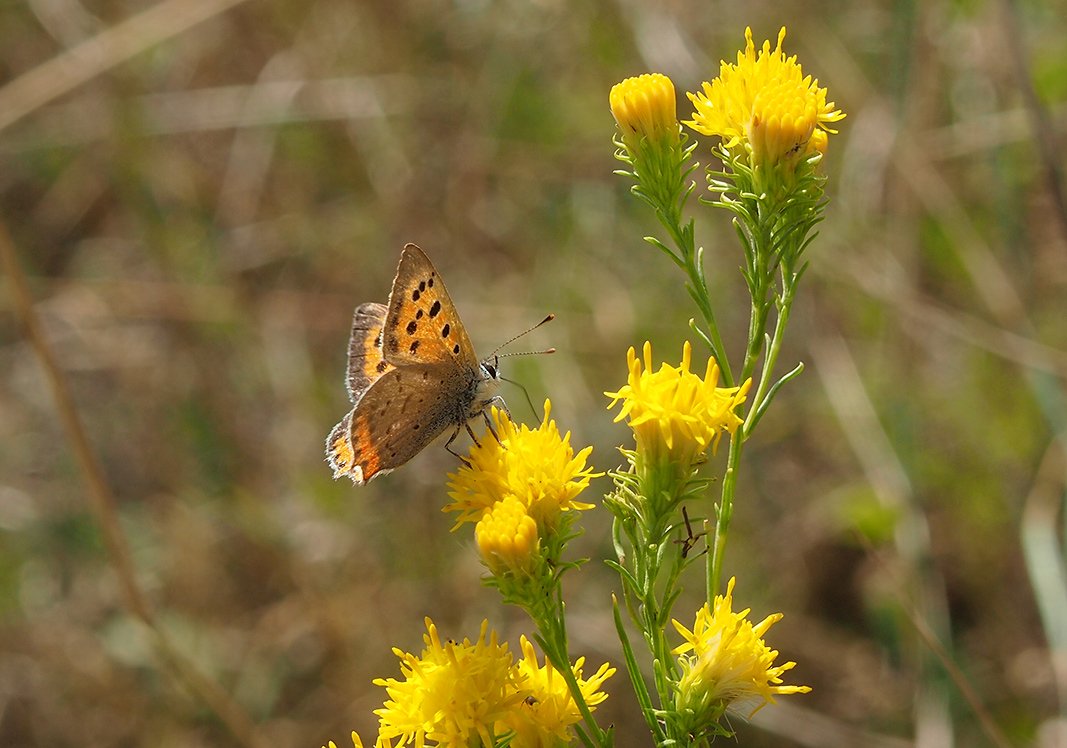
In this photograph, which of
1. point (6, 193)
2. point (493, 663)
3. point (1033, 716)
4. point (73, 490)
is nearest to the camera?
point (493, 663)

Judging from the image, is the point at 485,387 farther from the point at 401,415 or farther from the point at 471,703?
the point at 471,703

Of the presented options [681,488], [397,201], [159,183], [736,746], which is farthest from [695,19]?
[681,488]

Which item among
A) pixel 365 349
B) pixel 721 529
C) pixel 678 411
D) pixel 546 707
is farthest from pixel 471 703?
pixel 365 349

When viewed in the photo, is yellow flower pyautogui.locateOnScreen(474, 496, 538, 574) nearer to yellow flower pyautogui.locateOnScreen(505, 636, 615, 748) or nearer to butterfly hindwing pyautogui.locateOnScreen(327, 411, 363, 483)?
yellow flower pyautogui.locateOnScreen(505, 636, 615, 748)

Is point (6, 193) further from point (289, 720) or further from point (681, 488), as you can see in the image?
point (681, 488)

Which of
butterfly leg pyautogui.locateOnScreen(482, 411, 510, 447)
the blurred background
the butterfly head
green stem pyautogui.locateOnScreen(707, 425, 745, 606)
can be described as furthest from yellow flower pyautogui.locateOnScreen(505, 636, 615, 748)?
the blurred background

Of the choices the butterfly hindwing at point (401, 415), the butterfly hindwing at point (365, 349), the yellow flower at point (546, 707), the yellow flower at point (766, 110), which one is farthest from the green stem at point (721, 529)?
the butterfly hindwing at point (365, 349)

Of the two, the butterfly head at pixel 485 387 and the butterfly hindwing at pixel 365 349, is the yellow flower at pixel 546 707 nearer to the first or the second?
the butterfly head at pixel 485 387
